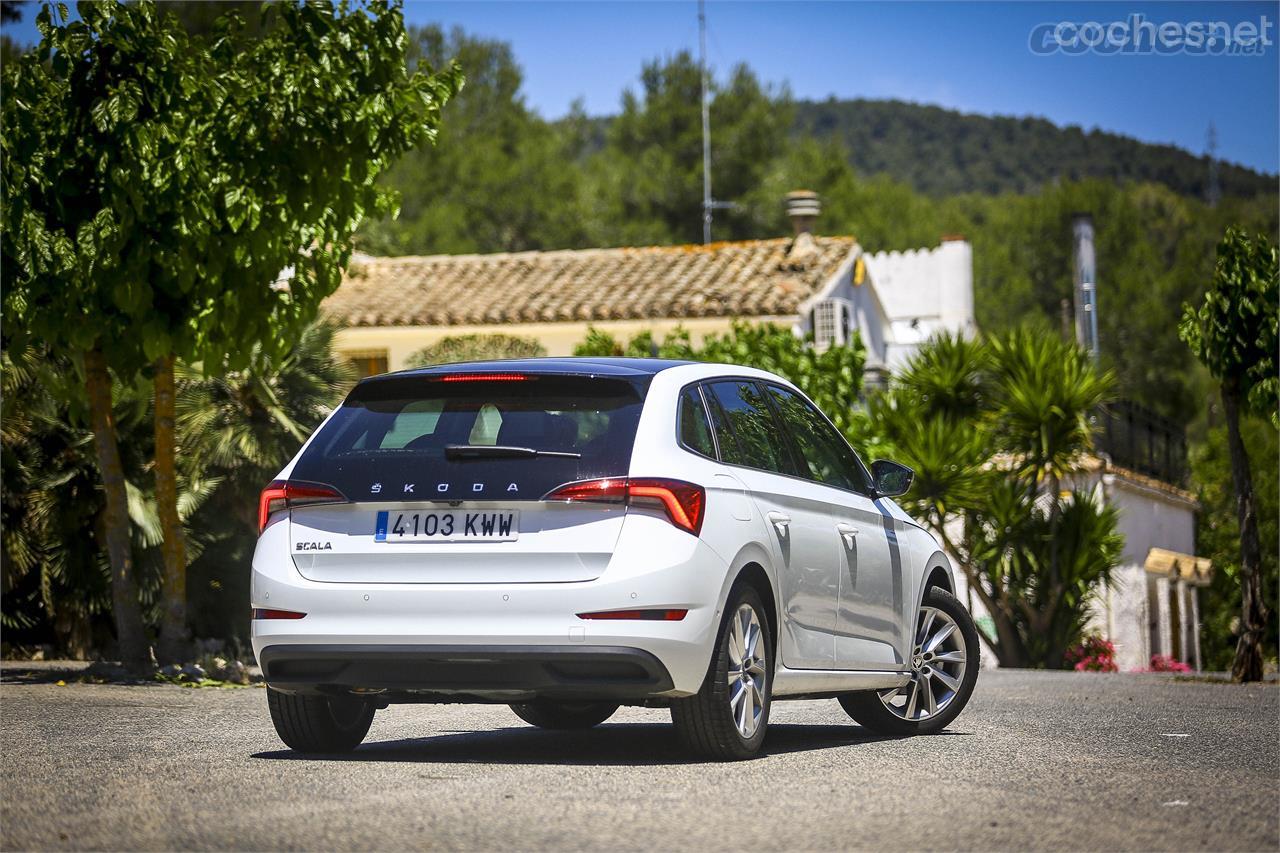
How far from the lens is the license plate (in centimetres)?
727

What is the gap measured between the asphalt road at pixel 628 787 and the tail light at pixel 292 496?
103 cm

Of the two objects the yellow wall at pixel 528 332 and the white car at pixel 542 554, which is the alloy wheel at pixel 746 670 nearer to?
the white car at pixel 542 554

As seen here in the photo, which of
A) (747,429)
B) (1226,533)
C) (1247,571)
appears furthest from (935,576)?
(1226,533)

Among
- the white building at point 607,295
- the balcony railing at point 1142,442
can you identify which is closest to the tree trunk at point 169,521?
the white building at point 607,295

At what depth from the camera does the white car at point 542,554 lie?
7.19 meters

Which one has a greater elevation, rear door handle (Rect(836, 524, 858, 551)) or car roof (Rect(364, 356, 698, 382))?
car roof (Rect(364, 356, 698, 382))

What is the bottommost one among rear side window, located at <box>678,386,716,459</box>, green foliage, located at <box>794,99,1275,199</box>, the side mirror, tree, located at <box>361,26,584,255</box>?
the side mirror

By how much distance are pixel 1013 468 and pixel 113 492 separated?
50.9 ft

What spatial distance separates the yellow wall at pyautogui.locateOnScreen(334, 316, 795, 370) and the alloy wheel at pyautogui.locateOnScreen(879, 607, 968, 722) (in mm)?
21927

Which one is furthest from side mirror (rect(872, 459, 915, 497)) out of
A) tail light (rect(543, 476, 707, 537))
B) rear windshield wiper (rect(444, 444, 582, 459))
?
rear windshield wiper (rect(444, 444, 582, 459))

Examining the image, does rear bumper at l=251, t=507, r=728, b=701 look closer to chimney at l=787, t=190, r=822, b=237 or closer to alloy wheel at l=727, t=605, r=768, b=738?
alloy wheel at l=727, t=605, r=768, b=738

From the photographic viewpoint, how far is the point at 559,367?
777cm

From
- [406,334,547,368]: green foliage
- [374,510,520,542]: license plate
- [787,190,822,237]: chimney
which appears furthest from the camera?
[787,190,822,237]: chimney

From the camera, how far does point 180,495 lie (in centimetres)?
1925
